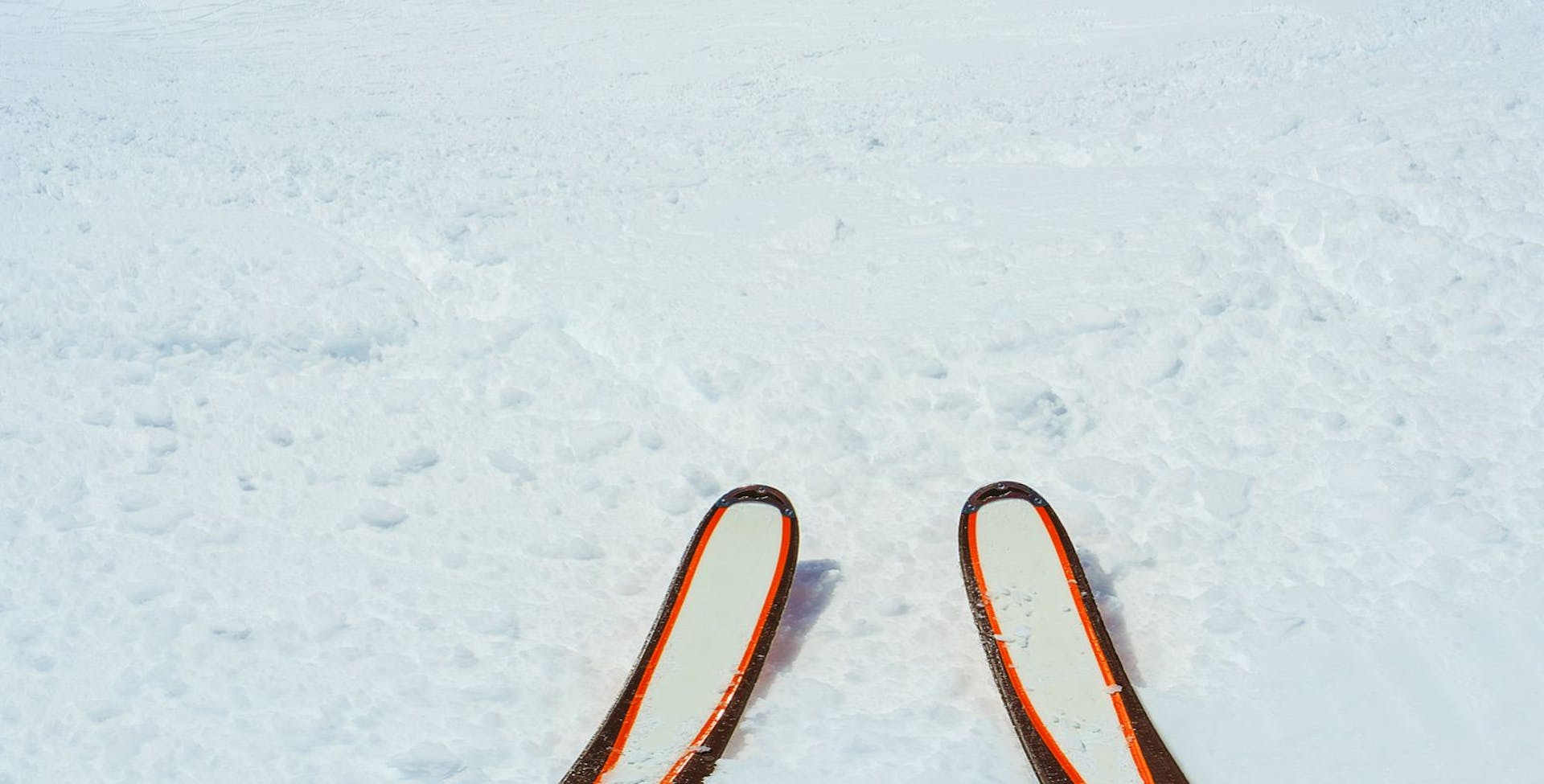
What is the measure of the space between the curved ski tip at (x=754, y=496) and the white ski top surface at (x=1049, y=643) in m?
0.80

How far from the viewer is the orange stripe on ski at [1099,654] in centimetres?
302

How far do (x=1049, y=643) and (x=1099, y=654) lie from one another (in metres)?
0.17

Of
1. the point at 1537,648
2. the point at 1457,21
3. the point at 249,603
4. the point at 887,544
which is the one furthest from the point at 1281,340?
the point at 1457,21

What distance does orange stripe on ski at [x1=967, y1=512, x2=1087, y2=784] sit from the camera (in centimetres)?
300

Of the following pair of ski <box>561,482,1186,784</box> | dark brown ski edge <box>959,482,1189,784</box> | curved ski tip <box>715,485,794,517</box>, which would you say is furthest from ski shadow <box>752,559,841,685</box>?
dark brown ski edge <box>959,482,1189,784</box>

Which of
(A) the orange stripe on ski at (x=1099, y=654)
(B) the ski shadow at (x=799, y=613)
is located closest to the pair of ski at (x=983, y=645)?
(A) the orange stripe on ski at (x=1099, y=654)

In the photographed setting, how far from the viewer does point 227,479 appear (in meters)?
4.44

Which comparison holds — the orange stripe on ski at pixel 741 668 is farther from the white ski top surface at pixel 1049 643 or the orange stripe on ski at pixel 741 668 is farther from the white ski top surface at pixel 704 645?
the white ski top surface at pixel 1049 643

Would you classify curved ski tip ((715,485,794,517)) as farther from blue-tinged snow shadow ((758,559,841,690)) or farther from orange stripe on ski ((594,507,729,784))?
blue-tinged snow shadow ((758,559,841,690))

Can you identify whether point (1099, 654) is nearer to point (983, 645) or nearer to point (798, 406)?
point (983, 645)

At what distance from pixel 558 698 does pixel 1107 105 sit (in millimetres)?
6302

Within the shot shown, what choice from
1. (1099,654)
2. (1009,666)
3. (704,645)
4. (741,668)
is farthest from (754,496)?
(1099,654)

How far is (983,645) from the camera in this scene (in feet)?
11.4

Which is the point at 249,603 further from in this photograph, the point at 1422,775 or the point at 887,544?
the point at 1422,775
